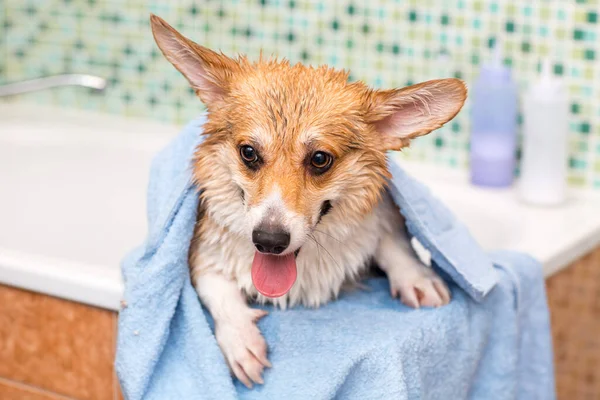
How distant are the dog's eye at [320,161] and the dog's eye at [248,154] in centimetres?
7

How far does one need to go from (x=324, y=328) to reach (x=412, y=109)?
0.34m

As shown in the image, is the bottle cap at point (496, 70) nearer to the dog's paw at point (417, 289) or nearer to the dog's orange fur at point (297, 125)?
the dog's paw at point (417, 289)

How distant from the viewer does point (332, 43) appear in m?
2.38

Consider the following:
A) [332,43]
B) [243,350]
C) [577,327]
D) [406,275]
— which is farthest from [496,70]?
[243,350]

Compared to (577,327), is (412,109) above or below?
above

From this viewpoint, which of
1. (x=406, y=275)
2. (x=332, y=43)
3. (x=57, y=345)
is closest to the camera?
(x=406, y=275)

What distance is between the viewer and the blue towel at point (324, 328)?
1.31m

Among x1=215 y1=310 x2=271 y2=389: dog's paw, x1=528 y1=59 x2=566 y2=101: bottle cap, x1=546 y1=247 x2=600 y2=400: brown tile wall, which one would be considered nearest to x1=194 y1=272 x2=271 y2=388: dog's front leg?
x1=215 y1=310 x2=271 y2=389: dog's paw

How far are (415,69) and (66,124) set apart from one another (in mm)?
1016

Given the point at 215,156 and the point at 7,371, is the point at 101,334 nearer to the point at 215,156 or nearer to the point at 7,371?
the point at 7,371

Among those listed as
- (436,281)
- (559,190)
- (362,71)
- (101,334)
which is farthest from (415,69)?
(101,334)

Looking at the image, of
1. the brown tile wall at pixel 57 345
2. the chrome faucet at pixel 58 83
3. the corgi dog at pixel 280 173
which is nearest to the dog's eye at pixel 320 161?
the corgi dog at pixel 280 173

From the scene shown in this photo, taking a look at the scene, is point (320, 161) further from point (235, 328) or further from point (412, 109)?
point (235, 328)

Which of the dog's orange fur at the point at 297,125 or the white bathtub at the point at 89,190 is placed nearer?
the dog's orange fur at the point at 297,125
